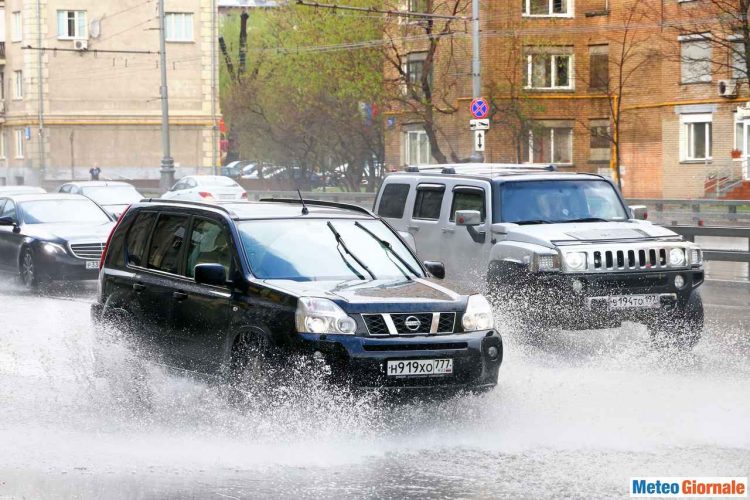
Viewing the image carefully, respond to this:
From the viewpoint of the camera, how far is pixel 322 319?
8297 millimetres

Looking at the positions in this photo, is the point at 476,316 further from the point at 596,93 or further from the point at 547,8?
the point at 596,93

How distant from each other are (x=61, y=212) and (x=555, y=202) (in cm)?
1007

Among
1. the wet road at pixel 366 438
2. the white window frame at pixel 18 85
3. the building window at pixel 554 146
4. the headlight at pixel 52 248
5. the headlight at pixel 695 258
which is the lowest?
the wet road at pixel 366 438

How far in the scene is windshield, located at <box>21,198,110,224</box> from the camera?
21369 mm

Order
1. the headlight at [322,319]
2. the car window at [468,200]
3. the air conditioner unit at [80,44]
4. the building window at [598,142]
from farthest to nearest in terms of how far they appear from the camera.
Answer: the air conditioner unit at [80,44] → the building window at [598,142] → the car window at [468,200] → the headlight at [322,319]

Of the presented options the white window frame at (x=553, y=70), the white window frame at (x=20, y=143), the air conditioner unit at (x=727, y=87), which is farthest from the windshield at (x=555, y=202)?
the white window frame at (x=20, y=143)

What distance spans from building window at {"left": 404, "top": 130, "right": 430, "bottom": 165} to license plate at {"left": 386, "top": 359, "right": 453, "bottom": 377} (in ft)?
165

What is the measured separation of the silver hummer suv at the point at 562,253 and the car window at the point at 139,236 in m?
4.02

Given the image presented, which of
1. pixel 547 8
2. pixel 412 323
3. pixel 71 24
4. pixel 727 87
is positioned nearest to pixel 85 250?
pixel 412 323

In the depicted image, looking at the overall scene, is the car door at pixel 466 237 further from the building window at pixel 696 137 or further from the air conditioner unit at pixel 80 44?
the air conditioner unit at pixel 80 44

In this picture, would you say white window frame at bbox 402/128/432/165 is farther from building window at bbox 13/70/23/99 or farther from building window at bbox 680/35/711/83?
building window at bbox 13/70/23/99

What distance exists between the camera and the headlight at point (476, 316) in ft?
28.8

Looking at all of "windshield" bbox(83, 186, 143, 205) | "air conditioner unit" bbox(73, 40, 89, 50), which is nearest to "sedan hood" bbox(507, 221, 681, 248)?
"windshield" bbox(83, 186, 143, 205)

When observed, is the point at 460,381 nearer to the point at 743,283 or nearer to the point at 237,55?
the point at 743,283
